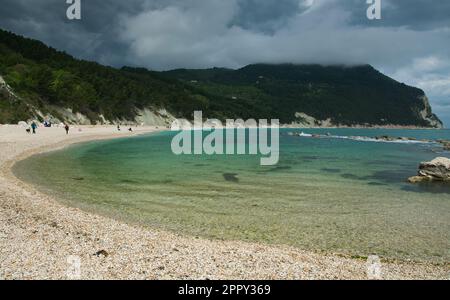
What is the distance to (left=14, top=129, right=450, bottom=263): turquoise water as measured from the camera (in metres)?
14.3

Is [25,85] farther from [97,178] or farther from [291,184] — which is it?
[291,184]

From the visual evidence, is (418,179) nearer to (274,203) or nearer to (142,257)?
(274,203)

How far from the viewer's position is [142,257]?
34.2ft

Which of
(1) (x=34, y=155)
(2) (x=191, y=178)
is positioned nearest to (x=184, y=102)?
(1) (x=34, y=155)

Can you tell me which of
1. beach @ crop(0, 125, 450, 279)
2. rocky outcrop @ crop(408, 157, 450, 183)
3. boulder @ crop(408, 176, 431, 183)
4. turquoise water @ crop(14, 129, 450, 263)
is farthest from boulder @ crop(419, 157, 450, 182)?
beach @ crop(0, 125, 450, 279)

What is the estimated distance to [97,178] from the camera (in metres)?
27.2

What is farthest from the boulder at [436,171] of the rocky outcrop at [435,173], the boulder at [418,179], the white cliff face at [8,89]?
the white cliff face at [8,89]

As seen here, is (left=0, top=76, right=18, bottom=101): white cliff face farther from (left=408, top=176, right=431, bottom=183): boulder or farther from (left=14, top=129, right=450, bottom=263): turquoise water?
(left=408, top=176, right=431, bottom=183): boulder

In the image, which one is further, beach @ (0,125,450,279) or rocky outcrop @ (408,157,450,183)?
rocky outcrop @ (408,157,450,183)

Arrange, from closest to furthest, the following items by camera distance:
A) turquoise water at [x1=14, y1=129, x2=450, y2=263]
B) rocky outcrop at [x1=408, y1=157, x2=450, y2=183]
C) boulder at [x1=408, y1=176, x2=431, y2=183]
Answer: turquoise water at [x1=14, y1=129, x2=450, y2=263], boulder at [x1=408, y1=176, x2=431, y2=183], rocky outcrop at [x1=408, y1=157, x2=450, y2=183]

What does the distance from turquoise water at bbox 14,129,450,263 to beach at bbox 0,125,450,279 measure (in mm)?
1542

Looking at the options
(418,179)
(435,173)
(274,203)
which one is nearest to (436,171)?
(435,173)

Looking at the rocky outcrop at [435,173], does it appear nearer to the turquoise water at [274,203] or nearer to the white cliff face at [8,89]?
the turquoise water at [274,203]
